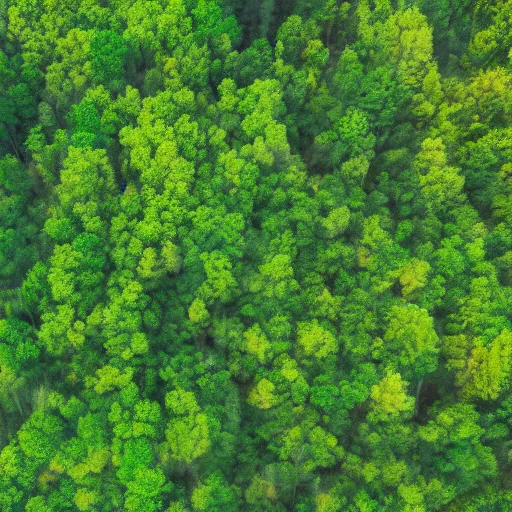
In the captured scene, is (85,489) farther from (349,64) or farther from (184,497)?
(349,64)

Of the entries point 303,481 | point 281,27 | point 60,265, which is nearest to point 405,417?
point 303,481

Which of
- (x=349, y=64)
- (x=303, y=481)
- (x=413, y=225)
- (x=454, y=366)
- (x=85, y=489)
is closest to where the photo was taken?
(x=85, y=489)

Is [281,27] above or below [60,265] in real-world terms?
above

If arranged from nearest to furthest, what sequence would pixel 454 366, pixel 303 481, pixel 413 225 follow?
pixel 303 481 → pixel 454 366 → pixel 413 225

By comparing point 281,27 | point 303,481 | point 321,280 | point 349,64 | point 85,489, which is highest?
point 281,27

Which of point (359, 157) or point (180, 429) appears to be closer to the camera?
point (180, 429)

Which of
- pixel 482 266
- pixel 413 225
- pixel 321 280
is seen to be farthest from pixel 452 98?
pixel 321 280

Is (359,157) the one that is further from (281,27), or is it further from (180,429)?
(180,429)
